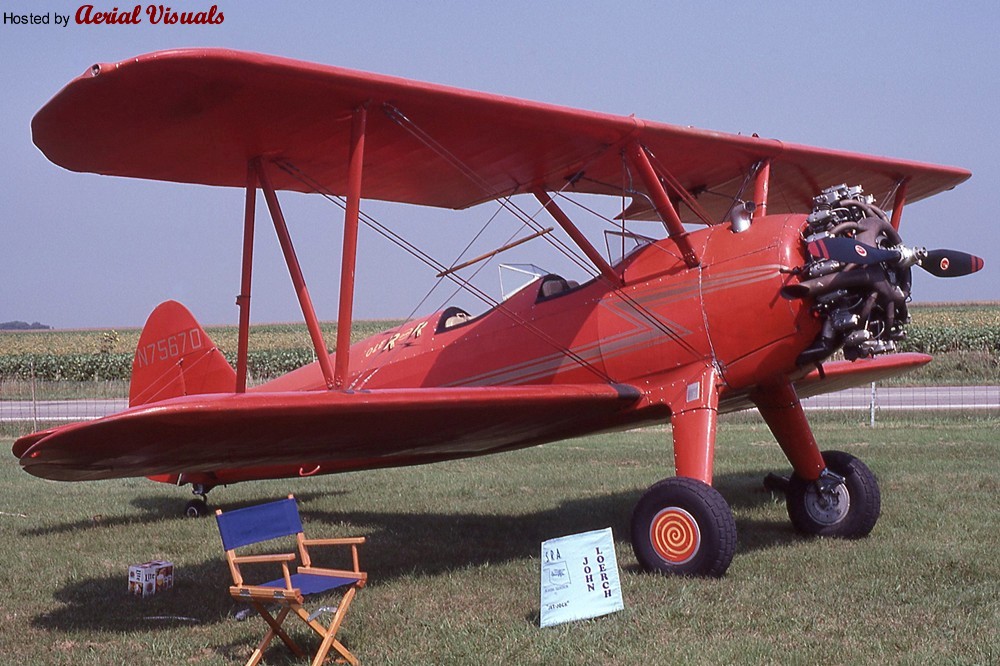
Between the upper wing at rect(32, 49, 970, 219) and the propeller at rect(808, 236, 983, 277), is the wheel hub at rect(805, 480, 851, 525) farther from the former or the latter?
the upper wing at rect(32, 49, 970, 219)

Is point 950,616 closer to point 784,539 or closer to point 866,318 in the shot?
point 866,318

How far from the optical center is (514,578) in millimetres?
6332

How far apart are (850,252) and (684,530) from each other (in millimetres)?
2082

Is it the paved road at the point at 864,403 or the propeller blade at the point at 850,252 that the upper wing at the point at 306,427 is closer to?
the propeller blade at the point at 850,252

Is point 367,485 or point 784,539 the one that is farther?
point 367,485

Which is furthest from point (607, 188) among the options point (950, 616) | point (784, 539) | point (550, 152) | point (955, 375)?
point (955, 375)

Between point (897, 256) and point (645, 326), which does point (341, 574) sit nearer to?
point (645, 326)

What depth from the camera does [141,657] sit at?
495cm

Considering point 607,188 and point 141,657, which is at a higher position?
point 607,188

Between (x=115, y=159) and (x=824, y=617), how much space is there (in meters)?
5.68

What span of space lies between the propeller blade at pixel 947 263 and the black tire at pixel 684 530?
2.23 m

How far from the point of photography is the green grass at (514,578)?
15.6 feet

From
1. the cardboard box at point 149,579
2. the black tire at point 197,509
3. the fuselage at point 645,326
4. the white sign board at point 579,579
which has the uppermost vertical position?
the fuselage at point 645,326

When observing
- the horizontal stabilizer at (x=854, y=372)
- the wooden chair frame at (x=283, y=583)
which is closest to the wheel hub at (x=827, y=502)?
the horizontal stabilizer at (x=854, y=372)
